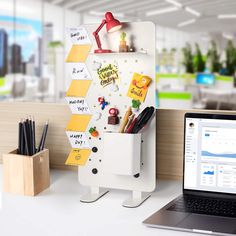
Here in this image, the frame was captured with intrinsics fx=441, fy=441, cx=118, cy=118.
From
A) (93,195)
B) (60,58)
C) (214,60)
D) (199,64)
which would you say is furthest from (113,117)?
(60,58)

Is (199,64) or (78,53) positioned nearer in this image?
(78,53)

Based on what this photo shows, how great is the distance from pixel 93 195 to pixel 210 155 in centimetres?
39

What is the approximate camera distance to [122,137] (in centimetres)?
132

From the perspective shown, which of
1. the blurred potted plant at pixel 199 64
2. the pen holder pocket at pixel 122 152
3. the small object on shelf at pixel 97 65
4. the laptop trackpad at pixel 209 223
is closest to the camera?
the laptop trackpad at pixel 209 223

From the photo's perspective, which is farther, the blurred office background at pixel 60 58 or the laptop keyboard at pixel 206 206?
the blurred office background at pixel 60 58

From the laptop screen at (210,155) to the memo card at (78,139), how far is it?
0.34m

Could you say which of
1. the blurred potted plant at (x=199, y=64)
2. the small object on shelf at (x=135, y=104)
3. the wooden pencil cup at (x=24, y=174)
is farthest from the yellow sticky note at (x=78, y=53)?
the blurred potted plant at (x=199, y=64)

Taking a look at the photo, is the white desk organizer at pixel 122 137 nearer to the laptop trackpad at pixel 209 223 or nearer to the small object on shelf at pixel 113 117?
the small object on shelf at pixel 113 117

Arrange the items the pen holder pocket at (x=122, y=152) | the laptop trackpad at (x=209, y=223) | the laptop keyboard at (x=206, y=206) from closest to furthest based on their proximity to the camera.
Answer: the laptop trackpad at (x=209, y=223) < the laptop keyboard at (x=206, y=206) < the pen holder pocket at (x=122, y=152)

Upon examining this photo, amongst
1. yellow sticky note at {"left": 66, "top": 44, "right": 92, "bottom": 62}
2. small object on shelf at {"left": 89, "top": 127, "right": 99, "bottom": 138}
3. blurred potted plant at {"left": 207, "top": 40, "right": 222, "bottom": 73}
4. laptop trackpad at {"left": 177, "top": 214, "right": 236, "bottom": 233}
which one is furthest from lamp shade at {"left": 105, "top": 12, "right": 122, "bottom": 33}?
blurred potted plant at {"left": 207, "top": 40, "right": 222, "bottom": 73}

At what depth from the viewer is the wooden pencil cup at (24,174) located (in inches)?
55.4

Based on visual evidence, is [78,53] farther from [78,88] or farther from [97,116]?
[97,116]

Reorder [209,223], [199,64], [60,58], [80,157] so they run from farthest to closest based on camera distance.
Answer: [60,58], [199,64], [80,157], [209,223]

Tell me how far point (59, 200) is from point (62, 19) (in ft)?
30.8
